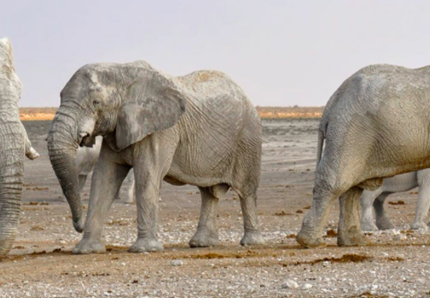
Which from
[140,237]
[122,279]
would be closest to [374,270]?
[122,279]

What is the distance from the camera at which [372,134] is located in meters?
13.2

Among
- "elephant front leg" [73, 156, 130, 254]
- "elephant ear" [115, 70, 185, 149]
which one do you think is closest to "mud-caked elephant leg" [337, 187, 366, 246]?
"elephant ear" [115, 70, 185, 149]

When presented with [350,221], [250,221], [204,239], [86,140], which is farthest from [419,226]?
[86,140]

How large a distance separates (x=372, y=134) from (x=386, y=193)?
4.92 metres

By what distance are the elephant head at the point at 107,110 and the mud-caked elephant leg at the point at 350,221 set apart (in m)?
2.22

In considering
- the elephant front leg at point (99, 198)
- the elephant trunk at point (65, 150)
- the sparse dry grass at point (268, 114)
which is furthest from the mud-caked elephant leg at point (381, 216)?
the sparse dry grass at point (268, 114)

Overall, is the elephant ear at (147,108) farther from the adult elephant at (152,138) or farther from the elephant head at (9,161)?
the elephant head at (9,161)

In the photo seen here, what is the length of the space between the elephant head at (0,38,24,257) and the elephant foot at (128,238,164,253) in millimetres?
1926

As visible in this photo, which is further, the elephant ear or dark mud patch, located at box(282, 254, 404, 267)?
the elephant ear

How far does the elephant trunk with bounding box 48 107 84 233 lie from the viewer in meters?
12.8

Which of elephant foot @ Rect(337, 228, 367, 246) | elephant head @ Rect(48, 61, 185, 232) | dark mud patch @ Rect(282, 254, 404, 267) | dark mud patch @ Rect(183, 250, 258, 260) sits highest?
elephant head @ Rect(48, 61, 185, 232)

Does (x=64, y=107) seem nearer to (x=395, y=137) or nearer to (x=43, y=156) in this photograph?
(x=395, y=137)

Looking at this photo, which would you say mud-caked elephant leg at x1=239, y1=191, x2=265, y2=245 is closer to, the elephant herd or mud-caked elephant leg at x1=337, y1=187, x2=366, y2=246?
the elephant herd

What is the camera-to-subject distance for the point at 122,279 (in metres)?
10.8
